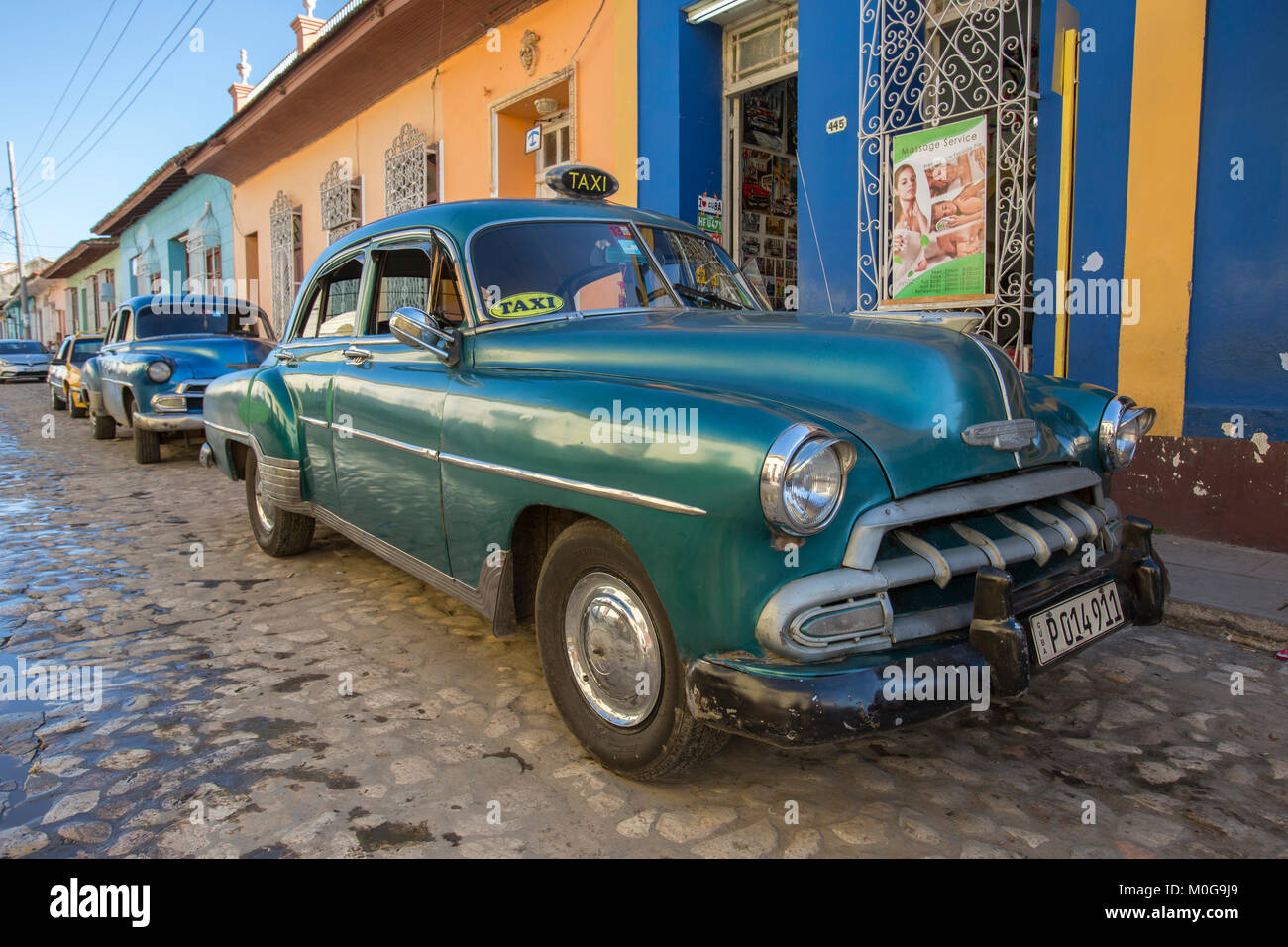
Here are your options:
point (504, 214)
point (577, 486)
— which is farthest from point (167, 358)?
point (577, 486)

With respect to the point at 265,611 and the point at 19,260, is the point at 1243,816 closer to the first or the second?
the point at 265,611

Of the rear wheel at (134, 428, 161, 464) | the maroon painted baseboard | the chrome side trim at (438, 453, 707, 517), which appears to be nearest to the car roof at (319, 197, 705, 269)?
the chrome side trim at (438, 453, 707, 517)

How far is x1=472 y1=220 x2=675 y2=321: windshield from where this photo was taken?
304 centimetres

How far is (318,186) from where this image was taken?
1516 cm

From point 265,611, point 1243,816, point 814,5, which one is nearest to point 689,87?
point 814,5

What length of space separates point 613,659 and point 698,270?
5.63 ft

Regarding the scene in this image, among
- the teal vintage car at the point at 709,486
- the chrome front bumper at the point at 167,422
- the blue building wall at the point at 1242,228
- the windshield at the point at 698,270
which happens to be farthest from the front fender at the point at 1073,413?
the chrome front bumper at the point at 167,422

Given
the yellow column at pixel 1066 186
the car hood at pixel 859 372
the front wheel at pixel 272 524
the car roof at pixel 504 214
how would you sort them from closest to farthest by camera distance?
the car hood at pixel 859 372
the car roof at pixel 504 214
the yellow column at pixel 1066 186
the front wheel at pixel 272 524

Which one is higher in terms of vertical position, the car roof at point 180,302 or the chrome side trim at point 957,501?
the car roof at point 180,302

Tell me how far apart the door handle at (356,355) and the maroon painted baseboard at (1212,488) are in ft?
13.5

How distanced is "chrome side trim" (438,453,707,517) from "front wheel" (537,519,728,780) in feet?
0.40

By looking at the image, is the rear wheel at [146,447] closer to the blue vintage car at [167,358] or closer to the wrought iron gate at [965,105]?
the blue vintage car at [167,358]

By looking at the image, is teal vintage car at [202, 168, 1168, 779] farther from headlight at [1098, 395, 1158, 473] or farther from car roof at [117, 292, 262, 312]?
car roof at [117, 292, 262, 312]

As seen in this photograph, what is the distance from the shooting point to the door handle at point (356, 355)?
3.57 metres
